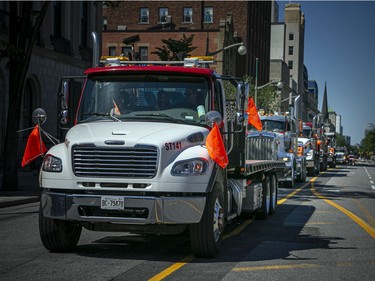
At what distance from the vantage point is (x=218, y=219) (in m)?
8.38

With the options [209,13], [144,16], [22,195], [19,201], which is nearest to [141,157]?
[19,201]

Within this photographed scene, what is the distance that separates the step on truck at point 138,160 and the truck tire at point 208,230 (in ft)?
0.04

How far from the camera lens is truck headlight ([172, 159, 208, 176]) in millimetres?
7781

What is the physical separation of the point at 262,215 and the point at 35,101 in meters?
19.1

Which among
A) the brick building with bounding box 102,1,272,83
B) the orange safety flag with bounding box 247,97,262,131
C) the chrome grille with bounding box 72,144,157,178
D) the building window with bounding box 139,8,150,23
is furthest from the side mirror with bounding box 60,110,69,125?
the building window with bounding box 139,8,150,23

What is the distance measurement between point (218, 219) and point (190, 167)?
3.19ft

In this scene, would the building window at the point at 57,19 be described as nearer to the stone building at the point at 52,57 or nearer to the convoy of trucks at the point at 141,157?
the stone building at the point at 52,57

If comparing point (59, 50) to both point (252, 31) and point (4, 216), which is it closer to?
point (4, 216)

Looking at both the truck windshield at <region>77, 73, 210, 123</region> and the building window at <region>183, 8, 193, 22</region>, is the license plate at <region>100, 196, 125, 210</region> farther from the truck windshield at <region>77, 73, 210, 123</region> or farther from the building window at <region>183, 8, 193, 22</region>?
the building window at <region>183, 8, 193, 22</region>

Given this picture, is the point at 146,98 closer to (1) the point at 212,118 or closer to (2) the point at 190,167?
(1) the point at 212,118

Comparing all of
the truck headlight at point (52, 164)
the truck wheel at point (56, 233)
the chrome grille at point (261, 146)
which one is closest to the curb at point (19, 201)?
the chrome grille at point (261, 146)

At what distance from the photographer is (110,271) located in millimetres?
7312

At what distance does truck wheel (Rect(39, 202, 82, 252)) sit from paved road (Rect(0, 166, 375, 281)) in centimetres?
13

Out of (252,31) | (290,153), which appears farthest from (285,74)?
(290,153)
